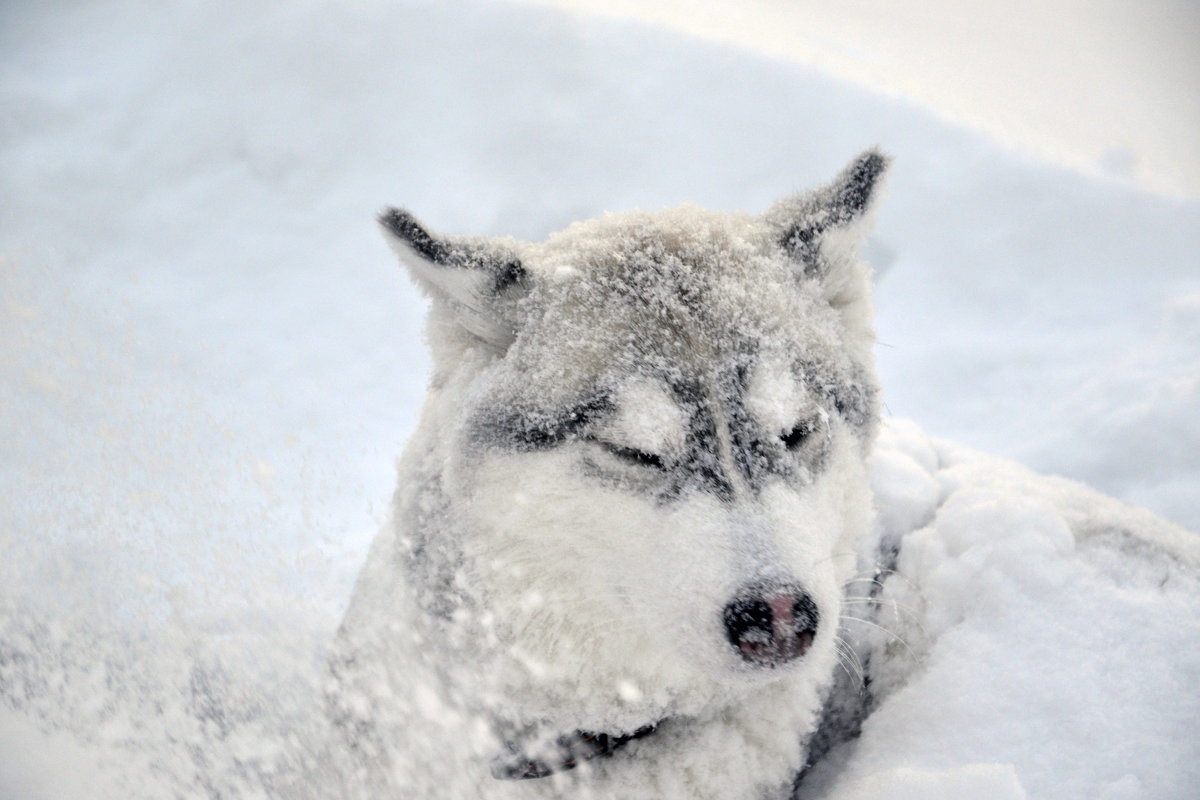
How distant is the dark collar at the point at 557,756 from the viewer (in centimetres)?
157

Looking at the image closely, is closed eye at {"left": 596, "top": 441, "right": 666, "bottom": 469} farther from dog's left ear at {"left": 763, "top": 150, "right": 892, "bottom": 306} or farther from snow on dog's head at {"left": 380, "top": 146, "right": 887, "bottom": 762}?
dog's left ear at {"left": 763, "top": 150, "right": 892, "bottom": 306}

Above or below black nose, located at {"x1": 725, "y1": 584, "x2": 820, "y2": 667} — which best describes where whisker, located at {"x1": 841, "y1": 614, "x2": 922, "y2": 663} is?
below

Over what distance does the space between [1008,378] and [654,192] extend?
4486mm

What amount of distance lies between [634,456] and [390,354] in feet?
18.5

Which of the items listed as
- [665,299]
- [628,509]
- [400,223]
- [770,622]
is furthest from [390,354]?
[770,622]

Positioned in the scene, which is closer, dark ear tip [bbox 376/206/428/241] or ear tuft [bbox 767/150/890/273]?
dark ear tip [bbox 376/206/428/241]

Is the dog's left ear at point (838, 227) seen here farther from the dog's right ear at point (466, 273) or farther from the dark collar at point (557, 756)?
the dark collar at point (557, 756)

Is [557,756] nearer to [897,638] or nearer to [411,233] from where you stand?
[897,638]

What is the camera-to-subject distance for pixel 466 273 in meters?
1.62

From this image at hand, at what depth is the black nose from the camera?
1.22 m

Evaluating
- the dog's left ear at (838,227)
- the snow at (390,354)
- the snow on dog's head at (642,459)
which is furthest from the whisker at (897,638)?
the dog's left ear at (838,227)

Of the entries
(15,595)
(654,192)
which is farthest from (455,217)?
(15,595)

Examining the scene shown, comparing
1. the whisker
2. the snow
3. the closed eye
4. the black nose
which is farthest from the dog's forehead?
the snow

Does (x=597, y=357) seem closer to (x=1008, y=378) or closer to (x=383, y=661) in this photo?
(x=383, y=661)
